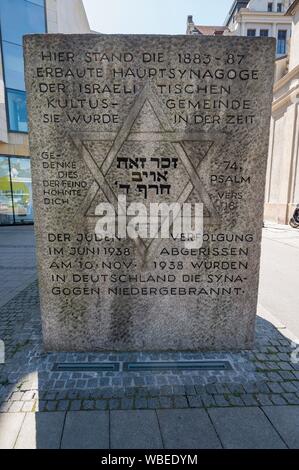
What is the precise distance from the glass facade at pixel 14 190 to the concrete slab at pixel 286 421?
1493 cm

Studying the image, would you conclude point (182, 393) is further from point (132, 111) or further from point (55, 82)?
point (55, 82)

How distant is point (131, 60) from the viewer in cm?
293

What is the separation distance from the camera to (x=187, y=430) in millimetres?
2312

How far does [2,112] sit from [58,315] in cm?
1340

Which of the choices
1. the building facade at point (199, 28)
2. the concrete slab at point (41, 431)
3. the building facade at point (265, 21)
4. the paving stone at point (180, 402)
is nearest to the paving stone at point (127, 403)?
the paving stone at point (180, 402)

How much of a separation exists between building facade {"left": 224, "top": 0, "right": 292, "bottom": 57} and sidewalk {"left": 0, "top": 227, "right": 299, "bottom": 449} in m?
44.6

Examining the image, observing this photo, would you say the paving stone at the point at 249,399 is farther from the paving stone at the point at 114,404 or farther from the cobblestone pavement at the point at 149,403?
the paving stone at the point at 114,404

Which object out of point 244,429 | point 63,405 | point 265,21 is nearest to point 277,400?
point 244,429

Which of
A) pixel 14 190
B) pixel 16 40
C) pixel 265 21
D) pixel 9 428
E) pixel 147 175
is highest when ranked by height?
pixel 265 21

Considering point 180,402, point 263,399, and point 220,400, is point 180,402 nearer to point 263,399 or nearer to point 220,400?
point 220,400

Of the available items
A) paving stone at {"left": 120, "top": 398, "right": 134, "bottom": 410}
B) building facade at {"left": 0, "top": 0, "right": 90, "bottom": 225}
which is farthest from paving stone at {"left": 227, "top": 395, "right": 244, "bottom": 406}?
building facade at {"left": 0, "top": 0, "right": 90, "bottom": 225}

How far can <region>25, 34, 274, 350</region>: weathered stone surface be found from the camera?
9.68ft

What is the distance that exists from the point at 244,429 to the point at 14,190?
15.0m

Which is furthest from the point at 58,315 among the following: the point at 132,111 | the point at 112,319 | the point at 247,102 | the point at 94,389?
the point at 247,102
